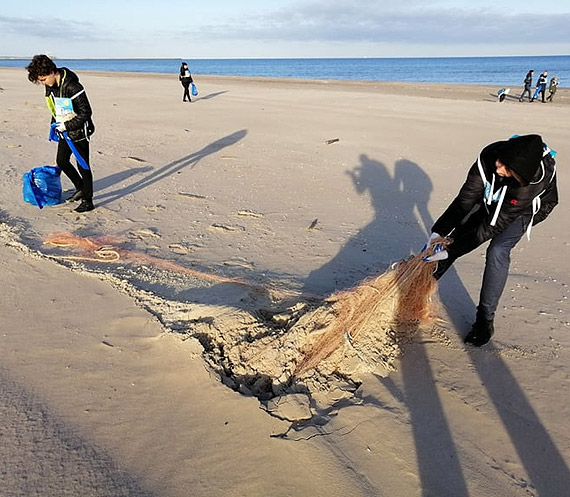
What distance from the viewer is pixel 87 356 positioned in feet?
10.6

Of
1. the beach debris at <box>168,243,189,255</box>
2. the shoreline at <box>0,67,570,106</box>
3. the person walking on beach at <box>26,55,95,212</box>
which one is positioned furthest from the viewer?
the shoreline at <box>0,67,570,106</box>

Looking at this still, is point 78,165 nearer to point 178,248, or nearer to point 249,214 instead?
point 178,248

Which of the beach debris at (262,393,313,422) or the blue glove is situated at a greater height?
the blue glove

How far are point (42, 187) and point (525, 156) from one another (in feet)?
19.0

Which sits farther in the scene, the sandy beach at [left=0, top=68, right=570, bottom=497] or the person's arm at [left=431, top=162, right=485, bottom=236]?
the person's arm at [left=431, top=162, right=485, bottom=236]

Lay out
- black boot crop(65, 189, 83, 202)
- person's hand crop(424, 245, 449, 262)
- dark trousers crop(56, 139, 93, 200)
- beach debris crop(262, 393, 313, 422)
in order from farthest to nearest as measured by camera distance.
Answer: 1. black boot crop(65, 189, 83, 202)
2. dark trousers crop(56, 139, 93, 200)
3. person's hand crop(424, 245, 449, 262)
4. beach debris crop(262, 393, 313, 422)

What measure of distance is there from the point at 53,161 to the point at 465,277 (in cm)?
788

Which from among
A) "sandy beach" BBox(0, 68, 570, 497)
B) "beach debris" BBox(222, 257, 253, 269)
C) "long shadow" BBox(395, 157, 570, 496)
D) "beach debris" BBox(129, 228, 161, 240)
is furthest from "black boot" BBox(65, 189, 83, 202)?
"long shadow" BBox(395, 157, 570, 496)

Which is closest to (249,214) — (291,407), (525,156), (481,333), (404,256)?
(404,256)

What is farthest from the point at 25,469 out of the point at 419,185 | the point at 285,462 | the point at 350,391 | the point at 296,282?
the point at 419,185

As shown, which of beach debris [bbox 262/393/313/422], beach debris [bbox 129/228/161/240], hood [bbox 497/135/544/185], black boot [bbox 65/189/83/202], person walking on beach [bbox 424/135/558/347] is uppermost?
hood [bbox 497/135/544/185]

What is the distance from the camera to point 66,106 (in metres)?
5.59

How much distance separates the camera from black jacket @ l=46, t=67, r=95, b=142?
5.48 m

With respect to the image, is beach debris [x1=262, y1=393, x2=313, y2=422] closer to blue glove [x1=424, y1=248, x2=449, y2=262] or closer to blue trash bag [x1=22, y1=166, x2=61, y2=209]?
blue glove [x1=424, y1=248, x2=449, y2=262]
